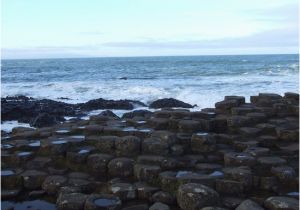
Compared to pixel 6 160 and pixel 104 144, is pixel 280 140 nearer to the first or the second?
pixel 104 144

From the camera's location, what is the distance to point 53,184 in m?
4.64

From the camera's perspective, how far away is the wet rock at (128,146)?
535 cm

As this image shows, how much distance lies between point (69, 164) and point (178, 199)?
1886 millimetres

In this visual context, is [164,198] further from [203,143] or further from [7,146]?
[7,146]

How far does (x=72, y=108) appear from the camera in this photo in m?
14.3

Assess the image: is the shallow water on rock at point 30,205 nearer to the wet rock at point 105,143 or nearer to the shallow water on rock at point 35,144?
the wet rock at point 105,143

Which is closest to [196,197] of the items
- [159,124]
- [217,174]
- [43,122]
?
[217,174]

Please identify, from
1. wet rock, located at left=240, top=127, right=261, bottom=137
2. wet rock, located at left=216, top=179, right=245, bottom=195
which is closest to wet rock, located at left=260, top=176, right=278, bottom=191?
wet rock, located at left=216, top=179, right=245, bottom=195

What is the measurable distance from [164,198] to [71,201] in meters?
0.95

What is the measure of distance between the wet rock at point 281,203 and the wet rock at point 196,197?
0.50 m

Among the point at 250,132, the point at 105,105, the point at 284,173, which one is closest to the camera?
the point at 284,173

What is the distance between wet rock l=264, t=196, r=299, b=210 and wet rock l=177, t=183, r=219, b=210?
19.5 inches

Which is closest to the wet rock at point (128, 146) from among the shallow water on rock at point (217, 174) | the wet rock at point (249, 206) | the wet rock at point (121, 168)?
the wet rock at point (121, 168)

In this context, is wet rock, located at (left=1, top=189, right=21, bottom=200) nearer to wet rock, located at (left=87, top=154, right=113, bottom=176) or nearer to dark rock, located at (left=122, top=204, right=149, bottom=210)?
wet rock, located at (left=87, top=154, right=113, bottom=176)
